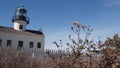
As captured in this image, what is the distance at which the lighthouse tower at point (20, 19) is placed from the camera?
3662cm

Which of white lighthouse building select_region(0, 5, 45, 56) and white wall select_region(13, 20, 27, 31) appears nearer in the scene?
white lighthouse building select_region(0, 5, 45, 56)

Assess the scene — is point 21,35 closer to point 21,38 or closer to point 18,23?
point 21,38

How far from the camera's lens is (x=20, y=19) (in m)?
36.8

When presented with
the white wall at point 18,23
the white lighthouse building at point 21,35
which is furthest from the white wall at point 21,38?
the white wall at point 18,23

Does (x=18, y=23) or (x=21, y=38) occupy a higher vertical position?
(x=18, y=23)

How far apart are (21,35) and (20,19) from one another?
3.53 meters

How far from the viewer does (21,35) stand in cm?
3491

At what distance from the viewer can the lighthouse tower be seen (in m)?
36.6

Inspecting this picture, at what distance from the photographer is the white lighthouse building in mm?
33609

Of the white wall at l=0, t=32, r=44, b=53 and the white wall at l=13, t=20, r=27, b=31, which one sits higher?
the white wall at l=13, t=20, r=27, b=31

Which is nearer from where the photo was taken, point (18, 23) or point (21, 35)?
point (21, 35)

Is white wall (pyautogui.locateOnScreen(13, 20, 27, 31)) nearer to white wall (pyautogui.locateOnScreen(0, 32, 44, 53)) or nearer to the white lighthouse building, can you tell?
the white lighthouse building

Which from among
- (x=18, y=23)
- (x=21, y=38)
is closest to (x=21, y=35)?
(x=21, y=38)

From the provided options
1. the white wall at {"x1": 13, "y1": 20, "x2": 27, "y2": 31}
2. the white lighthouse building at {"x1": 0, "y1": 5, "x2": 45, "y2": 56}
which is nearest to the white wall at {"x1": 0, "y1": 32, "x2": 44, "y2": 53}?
the white lighthouse building at {"x1": 0, "y1": 5, "x2": 45, "y2": 56}
